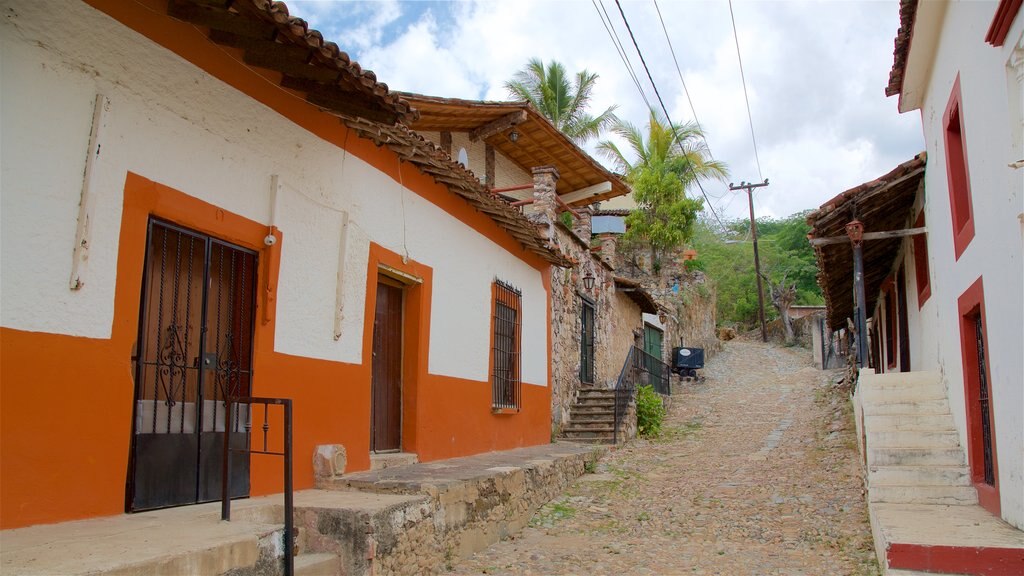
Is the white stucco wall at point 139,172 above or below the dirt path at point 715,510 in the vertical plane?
above

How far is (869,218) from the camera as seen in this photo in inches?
370

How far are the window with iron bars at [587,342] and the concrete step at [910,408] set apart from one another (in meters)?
6.83

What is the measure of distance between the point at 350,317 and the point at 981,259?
518 cm

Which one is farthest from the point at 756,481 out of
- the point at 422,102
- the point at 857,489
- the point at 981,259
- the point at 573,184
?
the point at 573,184

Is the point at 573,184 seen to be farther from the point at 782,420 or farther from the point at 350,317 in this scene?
the point at 350,317

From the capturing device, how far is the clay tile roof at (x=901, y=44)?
22.6 feet

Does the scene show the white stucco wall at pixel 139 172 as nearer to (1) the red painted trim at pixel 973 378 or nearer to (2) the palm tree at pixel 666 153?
(1) the red painted trim at pixel 973 378

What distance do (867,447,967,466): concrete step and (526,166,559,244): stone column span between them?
6.43 meters

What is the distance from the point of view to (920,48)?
291 inches

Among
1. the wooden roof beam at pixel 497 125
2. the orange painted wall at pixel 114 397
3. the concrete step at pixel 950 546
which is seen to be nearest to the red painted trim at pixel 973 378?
the concrete step at pixel 950 546

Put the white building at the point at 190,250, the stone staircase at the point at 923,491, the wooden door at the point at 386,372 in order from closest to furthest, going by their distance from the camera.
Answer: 1. the white building at the point at 190,250
2. the stone staircase at the point at 923,491
3. the wooden door at the point at 386,372

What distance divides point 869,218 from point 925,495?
13.6ft

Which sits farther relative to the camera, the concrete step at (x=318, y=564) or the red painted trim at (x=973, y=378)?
the red painted trim at (x=973, y=378)

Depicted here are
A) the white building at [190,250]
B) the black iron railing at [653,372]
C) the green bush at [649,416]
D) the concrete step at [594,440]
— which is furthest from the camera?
the black iron railing at [653,372]
